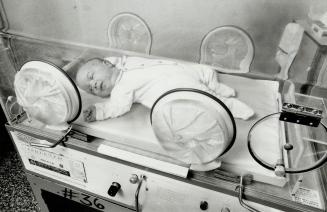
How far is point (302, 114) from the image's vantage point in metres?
0.71

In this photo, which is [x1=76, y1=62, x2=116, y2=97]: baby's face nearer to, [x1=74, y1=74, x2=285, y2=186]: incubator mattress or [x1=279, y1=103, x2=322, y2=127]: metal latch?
[x1=74, y1=74, x2=285, y2=186]: incubator mattress

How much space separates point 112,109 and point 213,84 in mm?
465

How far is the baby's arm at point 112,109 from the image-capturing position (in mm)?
1054

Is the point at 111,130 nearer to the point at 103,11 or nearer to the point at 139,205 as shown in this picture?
the point at 139,205

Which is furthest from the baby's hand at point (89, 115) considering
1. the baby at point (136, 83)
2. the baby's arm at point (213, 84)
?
the baby's arm at point (213, 84)

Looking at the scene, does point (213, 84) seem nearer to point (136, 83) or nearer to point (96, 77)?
point (136, 83)

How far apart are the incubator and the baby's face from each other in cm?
3

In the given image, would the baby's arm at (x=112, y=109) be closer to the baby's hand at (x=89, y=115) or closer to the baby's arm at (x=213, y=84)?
the baby's hand at (x=89, y=115)

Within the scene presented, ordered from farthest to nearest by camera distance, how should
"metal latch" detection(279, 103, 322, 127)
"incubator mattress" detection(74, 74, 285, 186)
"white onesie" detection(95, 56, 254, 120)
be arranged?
1. "white onesie" detection(95, 56, 254, 120)
2. "incubator mattress" detection(74, 74, 285, 186)
3. "metal latch" detection(279, 103, 322, 127)

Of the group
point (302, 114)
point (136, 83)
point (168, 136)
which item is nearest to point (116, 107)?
point (136, 83)

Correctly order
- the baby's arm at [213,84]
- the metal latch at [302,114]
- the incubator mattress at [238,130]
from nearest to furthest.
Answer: the metal latch at [302,114], the incubator mattress at [238,130], the baby's arm at [213,84]

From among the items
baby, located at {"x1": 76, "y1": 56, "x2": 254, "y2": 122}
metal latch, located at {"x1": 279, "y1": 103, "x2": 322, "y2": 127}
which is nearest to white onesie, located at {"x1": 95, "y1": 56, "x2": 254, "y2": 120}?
baby, located at {"x1": 76, "y1": 56, "x2": 254, "y2": 122}

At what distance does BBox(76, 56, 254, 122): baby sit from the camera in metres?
1.05

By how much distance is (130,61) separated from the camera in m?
1.24
